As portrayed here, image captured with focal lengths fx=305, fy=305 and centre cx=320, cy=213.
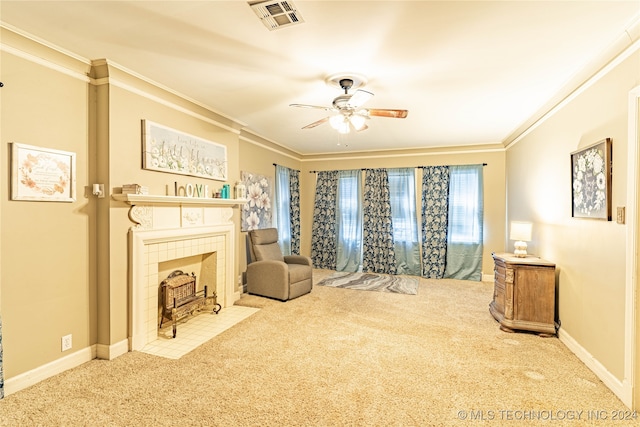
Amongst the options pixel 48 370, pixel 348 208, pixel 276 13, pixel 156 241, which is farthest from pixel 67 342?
pixel 348 208

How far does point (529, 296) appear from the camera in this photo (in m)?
3.28

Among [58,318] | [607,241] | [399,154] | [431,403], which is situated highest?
[399,154]

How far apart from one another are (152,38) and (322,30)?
1.26 metres

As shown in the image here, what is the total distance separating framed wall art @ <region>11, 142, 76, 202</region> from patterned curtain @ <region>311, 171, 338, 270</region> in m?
4.75

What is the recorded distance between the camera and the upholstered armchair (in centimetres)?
441

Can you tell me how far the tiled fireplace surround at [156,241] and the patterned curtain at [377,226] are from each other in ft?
10.8

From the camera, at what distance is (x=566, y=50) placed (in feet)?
7.67

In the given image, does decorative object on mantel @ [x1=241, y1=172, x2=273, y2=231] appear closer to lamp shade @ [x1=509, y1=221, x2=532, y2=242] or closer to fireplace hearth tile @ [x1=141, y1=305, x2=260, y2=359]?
fireplace hearth tile @ [x1=141, y1=305, x2=260, y2=359]

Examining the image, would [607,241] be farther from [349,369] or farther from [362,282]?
[362,282]

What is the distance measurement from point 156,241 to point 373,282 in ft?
12.4

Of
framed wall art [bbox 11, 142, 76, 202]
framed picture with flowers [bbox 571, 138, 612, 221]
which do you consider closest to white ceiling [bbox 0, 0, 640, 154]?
framed picture with flowers [bbox 571, 138, 612, 221]

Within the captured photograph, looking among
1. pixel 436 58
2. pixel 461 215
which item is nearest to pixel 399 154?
pixel 461 215

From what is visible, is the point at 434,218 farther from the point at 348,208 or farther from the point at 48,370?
the point at 48,370

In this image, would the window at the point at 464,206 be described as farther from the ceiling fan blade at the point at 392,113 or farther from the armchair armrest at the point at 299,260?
the ceiling fan blade at the point at 392,113
